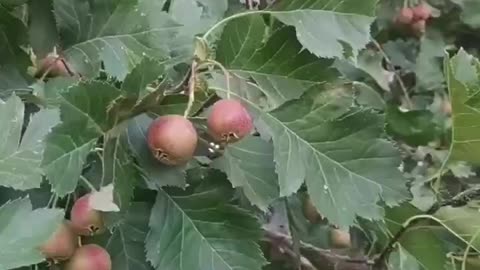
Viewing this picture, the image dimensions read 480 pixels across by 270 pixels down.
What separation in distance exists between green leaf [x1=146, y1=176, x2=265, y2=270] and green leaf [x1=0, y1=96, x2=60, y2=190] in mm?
95

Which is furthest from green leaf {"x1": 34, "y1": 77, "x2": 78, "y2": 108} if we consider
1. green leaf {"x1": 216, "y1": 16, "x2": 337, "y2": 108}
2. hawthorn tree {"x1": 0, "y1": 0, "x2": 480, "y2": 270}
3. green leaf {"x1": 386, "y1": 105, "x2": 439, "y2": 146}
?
green leaf {"x1": 386, "y1": 105, "x2": 439, "y2": 146}

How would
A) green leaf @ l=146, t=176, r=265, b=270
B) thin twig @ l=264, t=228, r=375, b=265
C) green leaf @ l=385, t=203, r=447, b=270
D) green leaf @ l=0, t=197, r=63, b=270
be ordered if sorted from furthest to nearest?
thin twig @ l=264, t=228, r=375, b=265 < green leaf @ l=385, t=203, r=447, b=270 < green leaf @ l=146, t=176, r=265, b=270 < green leaf @ l=0, t=197, r=63, b=270

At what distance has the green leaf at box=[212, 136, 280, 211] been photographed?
0.63 meters

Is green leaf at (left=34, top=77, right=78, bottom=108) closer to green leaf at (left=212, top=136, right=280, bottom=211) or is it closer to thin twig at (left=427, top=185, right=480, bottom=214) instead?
green leaf at (left=212, top=136, right=280, bottom=211)

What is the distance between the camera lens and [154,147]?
57 centimetres

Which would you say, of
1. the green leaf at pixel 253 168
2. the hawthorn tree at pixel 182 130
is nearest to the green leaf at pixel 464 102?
the hawthorn tree at pixel 182 130

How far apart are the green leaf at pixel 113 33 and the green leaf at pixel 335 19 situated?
81mm

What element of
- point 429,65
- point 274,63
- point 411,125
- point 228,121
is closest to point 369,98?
point 411,125

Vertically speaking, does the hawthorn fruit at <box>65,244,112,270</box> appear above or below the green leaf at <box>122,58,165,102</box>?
below

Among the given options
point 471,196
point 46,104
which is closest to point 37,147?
point 46,104

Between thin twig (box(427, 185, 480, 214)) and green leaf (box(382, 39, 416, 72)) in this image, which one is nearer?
thin twig (box(427, 185, 480, 214))

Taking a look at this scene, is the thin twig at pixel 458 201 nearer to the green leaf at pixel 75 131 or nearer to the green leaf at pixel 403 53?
the green leaf at pixel 75 131

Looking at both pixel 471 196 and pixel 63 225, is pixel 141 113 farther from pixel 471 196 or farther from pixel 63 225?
pixel 471 196

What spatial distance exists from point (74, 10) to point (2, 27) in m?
0.05
